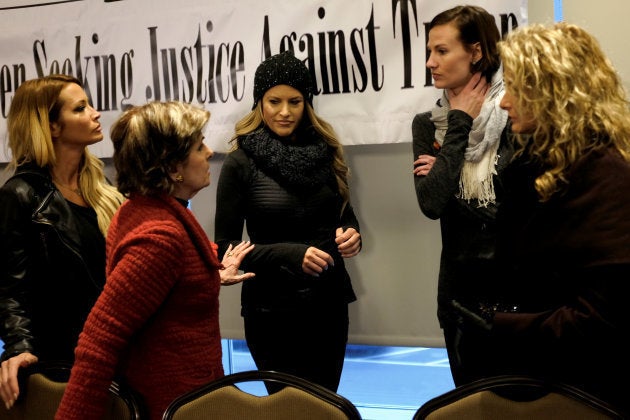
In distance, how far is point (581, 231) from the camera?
5.67 feet

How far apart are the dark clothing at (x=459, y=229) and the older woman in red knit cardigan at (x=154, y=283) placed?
90 centimetres

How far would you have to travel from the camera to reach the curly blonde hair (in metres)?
1.76

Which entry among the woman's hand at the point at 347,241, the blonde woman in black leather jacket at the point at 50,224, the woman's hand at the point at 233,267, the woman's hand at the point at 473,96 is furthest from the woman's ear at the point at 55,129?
the woman's hand at the point at 473,96

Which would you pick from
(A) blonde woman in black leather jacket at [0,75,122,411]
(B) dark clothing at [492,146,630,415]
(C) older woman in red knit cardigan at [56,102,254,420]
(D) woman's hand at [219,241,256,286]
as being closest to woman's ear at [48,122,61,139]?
(A) blonde woman in black leather jacket at [0,75,122,411]

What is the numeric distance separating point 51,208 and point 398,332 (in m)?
1.72

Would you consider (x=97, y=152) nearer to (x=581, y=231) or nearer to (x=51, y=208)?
(x=51, y=208)

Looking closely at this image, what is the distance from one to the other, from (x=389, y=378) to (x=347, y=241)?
153cm

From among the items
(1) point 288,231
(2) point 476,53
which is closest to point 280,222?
(1) point 288,231

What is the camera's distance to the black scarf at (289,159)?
3021 millimetres

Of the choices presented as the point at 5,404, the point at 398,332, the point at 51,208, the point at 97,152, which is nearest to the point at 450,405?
the point at 5,404

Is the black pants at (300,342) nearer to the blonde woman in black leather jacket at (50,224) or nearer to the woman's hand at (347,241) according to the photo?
the woman's hand at (347,241)

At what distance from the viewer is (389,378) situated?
14.0ft

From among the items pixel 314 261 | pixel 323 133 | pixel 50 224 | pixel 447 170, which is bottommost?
pixel 314 261

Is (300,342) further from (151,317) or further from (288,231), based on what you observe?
(151,317)
